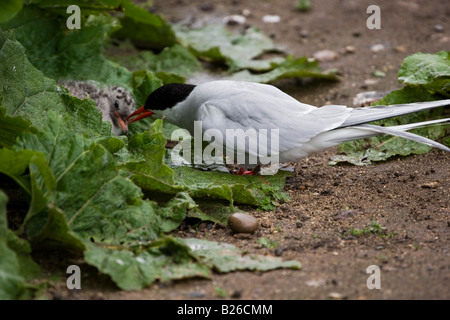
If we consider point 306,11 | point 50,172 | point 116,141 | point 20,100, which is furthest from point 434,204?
point 306,11

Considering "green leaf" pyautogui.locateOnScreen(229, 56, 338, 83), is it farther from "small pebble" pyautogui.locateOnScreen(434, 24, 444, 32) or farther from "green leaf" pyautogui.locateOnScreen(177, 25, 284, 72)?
"small pebble" pyautogui.locateOnScreen(434, 24, 444, 32)

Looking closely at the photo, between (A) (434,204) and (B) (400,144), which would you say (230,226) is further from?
(B) (400,144)

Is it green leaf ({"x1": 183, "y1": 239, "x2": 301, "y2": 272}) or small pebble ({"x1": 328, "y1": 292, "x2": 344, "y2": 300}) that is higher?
green leaf ({"x1": 183, "y1": 239, "x2": 301, "y2": 272})

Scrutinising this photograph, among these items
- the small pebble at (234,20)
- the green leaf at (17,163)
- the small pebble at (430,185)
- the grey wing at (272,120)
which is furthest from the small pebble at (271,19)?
the green leaf at (17,163)

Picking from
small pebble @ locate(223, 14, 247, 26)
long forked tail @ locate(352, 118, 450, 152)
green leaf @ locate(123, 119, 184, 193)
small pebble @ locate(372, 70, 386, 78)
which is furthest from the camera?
small pebble @ locate(223, 14, 247, 26)

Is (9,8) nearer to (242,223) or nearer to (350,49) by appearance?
(242,223)

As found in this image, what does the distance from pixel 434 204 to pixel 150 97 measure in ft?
7.93

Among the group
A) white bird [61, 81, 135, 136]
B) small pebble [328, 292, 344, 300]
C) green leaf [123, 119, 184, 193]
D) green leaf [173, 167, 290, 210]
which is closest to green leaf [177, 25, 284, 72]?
white bird [61, 81, 135, 136]

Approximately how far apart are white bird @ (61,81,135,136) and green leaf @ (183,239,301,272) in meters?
2.04

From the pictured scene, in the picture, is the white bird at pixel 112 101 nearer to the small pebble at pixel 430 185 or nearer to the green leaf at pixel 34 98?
the green leaf at pixel 34 98

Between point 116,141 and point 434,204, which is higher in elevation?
point 116,141

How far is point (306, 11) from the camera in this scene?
26.7ft

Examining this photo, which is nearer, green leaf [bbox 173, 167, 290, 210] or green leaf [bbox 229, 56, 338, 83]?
green leaf [bbox 173, 167, 290, 210]

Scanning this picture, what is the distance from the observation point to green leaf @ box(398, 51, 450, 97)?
475 cm
